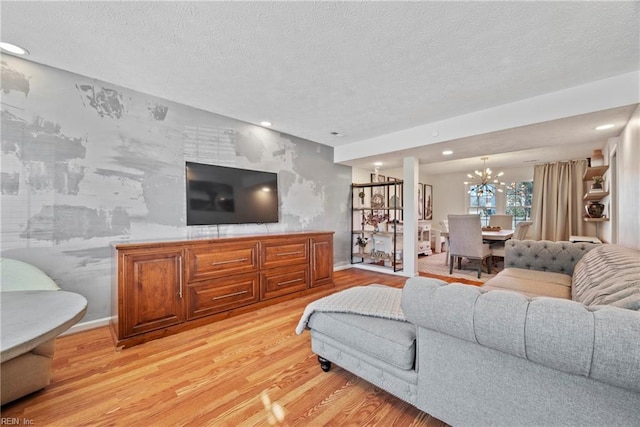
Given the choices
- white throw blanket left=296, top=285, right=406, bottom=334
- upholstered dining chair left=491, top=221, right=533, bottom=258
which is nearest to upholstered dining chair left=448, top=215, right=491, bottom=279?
upholstered dining chair left=491, top=221, right=533, bottom=258

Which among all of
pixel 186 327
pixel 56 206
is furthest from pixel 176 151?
pixel 186 327

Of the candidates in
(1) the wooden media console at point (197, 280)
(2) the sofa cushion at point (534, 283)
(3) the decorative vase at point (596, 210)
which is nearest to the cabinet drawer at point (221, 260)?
(1) the wooden media console at point (197, 280)

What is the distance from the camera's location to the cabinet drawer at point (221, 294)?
255 centimetres

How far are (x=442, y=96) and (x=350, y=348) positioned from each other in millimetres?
2664

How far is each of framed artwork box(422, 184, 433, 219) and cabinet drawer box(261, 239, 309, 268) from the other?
583 centimetres

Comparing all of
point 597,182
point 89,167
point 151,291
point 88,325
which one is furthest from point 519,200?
point 88,325

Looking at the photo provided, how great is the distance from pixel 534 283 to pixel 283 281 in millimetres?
2620

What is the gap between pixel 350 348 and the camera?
1.61 metres

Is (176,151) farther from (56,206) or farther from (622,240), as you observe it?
(622,240)

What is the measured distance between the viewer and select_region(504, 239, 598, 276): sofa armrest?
269 cm

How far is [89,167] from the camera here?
2441mm

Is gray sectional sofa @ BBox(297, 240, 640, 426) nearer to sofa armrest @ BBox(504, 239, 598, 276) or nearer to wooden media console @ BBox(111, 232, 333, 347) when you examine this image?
sofa armrest @ BBox(504, 239, 598, 276)

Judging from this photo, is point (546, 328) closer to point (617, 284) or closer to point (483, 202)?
point (617, 284)

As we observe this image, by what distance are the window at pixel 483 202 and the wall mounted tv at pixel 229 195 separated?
6.43 metres
